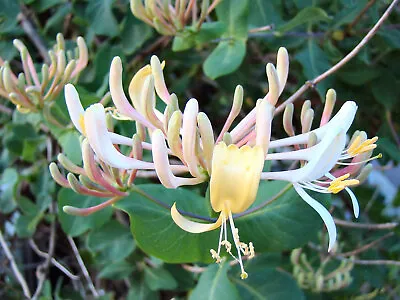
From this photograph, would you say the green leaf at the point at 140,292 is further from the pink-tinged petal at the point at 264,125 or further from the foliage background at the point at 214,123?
the pink-tinged petal at the point at 264,125

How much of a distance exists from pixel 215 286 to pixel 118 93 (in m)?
0.38

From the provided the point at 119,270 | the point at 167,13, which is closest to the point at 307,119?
the point at 167,13

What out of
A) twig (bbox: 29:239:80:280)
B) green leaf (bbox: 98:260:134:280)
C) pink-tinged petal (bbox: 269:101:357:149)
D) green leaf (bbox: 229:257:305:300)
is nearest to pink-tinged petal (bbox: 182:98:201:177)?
pink-tinged petal (bbox: 269:101:357:149)

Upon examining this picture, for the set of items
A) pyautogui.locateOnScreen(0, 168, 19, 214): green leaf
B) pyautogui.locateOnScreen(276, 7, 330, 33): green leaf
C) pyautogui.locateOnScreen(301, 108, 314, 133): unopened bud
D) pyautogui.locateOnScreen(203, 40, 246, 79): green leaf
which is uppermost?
pyautogui.locateOnScreen(301, 108, 314, 133): unopened bud

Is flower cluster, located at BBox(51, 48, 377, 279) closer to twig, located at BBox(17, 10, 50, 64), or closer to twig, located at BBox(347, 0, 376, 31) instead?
twig, located at BBox(347, 0, 376, 31)

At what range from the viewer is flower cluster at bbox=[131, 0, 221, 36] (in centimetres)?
90

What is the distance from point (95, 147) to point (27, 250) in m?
1.19

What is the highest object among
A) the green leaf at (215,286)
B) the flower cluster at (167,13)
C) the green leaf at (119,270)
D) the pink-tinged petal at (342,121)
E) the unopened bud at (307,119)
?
the flower cluster at (167,13)

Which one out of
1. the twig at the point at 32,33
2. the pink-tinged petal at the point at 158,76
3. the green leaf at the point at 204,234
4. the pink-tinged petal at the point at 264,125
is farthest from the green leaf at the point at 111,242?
the pink-tinged petal at the point at 264,125

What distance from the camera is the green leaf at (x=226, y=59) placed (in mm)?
1003

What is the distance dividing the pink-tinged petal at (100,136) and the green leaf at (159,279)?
618 millimetres

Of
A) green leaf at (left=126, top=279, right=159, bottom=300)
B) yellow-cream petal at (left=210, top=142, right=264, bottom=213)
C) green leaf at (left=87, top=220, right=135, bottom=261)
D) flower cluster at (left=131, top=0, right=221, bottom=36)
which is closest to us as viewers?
yellow-cream petal at (left=210, top=142, right=264, bottom=213)

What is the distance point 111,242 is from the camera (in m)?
1.12

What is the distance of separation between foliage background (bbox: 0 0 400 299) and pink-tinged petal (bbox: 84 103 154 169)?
20 cm
